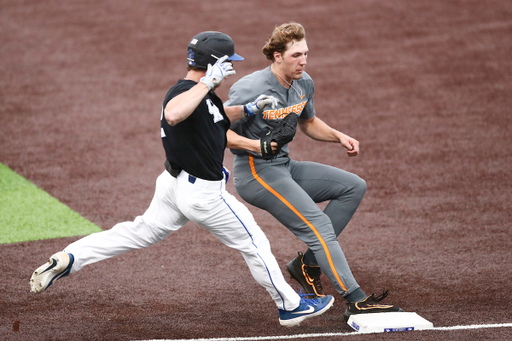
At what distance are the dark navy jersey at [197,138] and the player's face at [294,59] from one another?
29.7 inches

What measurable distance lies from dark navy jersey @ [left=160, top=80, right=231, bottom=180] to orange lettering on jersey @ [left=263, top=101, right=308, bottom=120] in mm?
648

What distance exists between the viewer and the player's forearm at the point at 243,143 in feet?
12.9

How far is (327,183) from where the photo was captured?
14.2ft

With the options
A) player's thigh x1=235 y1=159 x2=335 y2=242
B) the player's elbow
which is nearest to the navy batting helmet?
the player's elbow

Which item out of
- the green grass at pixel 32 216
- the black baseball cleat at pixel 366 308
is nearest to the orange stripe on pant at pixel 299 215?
the black baseball cleat at pixel 366 308

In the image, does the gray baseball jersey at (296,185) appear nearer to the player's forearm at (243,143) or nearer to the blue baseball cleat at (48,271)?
the player's forearm at (243,143)

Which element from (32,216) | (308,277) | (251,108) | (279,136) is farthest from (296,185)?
(32,216)

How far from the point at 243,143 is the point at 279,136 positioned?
25 cm

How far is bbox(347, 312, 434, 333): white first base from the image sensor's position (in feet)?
12.2

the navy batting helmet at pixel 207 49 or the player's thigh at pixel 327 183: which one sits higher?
the navy batting helmet at pixel 207 49

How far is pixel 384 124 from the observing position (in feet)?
30.0

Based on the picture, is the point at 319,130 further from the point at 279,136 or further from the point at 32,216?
the point at 32,216

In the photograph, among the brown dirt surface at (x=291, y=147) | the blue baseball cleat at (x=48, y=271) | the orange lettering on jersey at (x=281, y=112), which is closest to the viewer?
the blue baseball cleat at (x=48, y=271)

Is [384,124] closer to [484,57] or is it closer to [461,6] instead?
[484,57]
